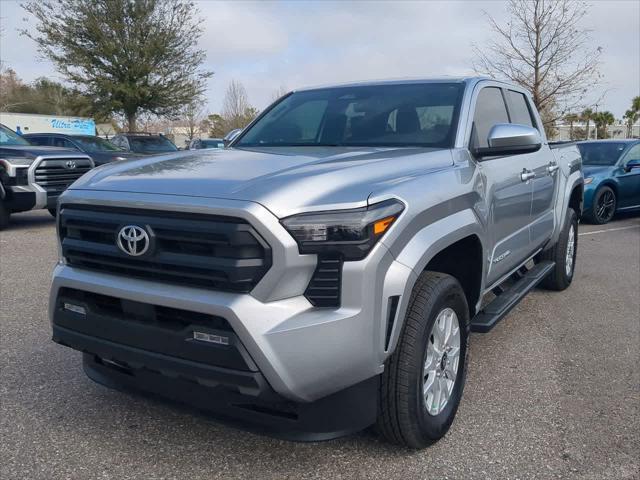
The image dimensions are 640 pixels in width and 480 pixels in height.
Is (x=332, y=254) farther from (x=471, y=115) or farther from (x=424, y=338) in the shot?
(x=471, y=115)

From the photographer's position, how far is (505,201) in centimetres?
382

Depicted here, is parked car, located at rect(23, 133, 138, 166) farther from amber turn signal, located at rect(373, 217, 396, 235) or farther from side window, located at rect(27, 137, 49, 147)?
amber turn signal, located at rect(373, 217, 396, 235)

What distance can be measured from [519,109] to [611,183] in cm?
697

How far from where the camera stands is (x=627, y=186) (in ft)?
36.6

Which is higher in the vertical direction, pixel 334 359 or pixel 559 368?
pixel 334 359

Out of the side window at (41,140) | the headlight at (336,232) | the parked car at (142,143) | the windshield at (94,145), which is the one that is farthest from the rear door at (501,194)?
the parked car at (142,143)

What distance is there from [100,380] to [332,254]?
1.39 m

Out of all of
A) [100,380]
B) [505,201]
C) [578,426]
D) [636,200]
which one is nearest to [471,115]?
[505,201]

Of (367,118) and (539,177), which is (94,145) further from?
(539,177)

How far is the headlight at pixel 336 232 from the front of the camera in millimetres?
2314

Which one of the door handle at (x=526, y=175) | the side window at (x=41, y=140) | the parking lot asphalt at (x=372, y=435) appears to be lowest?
the parking lot asphalt at (x=372, y=435)

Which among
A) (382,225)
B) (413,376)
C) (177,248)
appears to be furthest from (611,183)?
(177,248)

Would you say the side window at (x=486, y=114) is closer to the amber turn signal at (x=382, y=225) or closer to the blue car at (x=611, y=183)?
the amber turn signal at (x=382, y=225)

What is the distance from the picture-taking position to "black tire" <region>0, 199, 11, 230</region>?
374 inches
